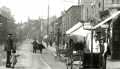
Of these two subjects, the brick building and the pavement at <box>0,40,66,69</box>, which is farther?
the brick building

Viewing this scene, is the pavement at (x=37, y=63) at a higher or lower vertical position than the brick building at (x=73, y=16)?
lower

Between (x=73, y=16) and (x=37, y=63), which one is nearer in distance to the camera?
(x=37, y=63)

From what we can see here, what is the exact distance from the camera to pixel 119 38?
27625mm

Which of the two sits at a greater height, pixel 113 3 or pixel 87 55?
pixel 113 3

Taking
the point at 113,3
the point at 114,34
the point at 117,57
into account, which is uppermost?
the point at 113,3

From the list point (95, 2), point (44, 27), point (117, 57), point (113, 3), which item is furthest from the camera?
point (44, 27)

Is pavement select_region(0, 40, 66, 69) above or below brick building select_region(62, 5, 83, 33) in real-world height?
below

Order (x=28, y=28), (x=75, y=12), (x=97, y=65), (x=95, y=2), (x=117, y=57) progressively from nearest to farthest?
(x=97, y=65) → (x=117, y=57) → (x=95, y=2) → (x=75, y=12) → (x=28, y=28)

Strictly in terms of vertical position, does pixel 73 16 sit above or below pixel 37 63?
above

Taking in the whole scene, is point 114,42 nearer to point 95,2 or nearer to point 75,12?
point 95,2


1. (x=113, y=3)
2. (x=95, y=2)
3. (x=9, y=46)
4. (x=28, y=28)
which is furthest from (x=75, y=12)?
(x=28, y=28)

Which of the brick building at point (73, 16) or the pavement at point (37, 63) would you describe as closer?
the pavement at point (37, 63)

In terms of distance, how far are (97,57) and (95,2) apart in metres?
18.9

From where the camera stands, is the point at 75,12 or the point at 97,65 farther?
the point at 75,12
